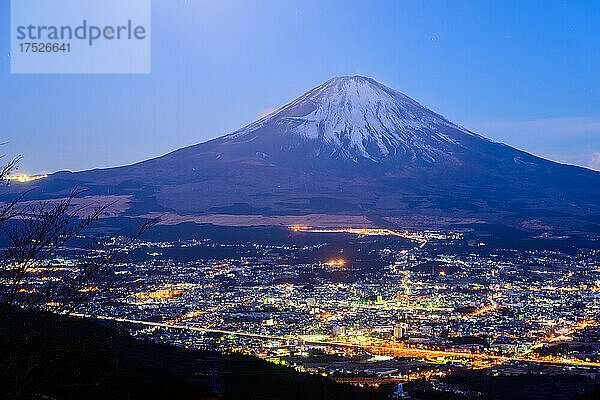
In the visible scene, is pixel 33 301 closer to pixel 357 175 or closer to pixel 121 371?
pixel 121 371

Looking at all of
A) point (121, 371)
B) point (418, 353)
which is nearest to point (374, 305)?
point (418, 353)

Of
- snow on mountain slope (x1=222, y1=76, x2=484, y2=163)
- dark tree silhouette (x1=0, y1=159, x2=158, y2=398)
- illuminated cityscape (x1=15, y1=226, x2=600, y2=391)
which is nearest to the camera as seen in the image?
dark tree silhouette (x1=0, y1=159, x2=158, y2=398)

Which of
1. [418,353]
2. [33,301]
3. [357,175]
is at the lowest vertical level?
[418,353]

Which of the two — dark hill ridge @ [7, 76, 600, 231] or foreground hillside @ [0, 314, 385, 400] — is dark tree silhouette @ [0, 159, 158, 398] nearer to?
foreground hillside @ [0, 314, 385, 400]

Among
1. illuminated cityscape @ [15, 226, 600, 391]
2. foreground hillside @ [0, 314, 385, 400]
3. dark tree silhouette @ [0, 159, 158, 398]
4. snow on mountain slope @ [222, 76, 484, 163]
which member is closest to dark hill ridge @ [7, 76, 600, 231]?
snow on mountain slope @ [222, 76, 484, 163]

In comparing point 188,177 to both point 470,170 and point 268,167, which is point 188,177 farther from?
point 470,170

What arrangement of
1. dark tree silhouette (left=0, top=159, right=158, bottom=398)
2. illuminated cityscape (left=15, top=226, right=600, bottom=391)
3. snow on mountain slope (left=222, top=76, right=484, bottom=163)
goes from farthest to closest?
snow on mountain slope (left=222, top=76, right=484, bottom=163) < illuminated cityscape (left=15, top=226, right=600, bottom=391) < dark tree silhouette (left=0, top=159, right=158, bottom=398)

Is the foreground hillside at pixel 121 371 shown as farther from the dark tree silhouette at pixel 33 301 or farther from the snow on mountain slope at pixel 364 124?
the snow on mountain slope at pixel 364 124

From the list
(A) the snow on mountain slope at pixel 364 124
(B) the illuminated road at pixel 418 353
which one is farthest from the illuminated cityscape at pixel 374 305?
(A) the snow on mountain slope at pixel 364 124
